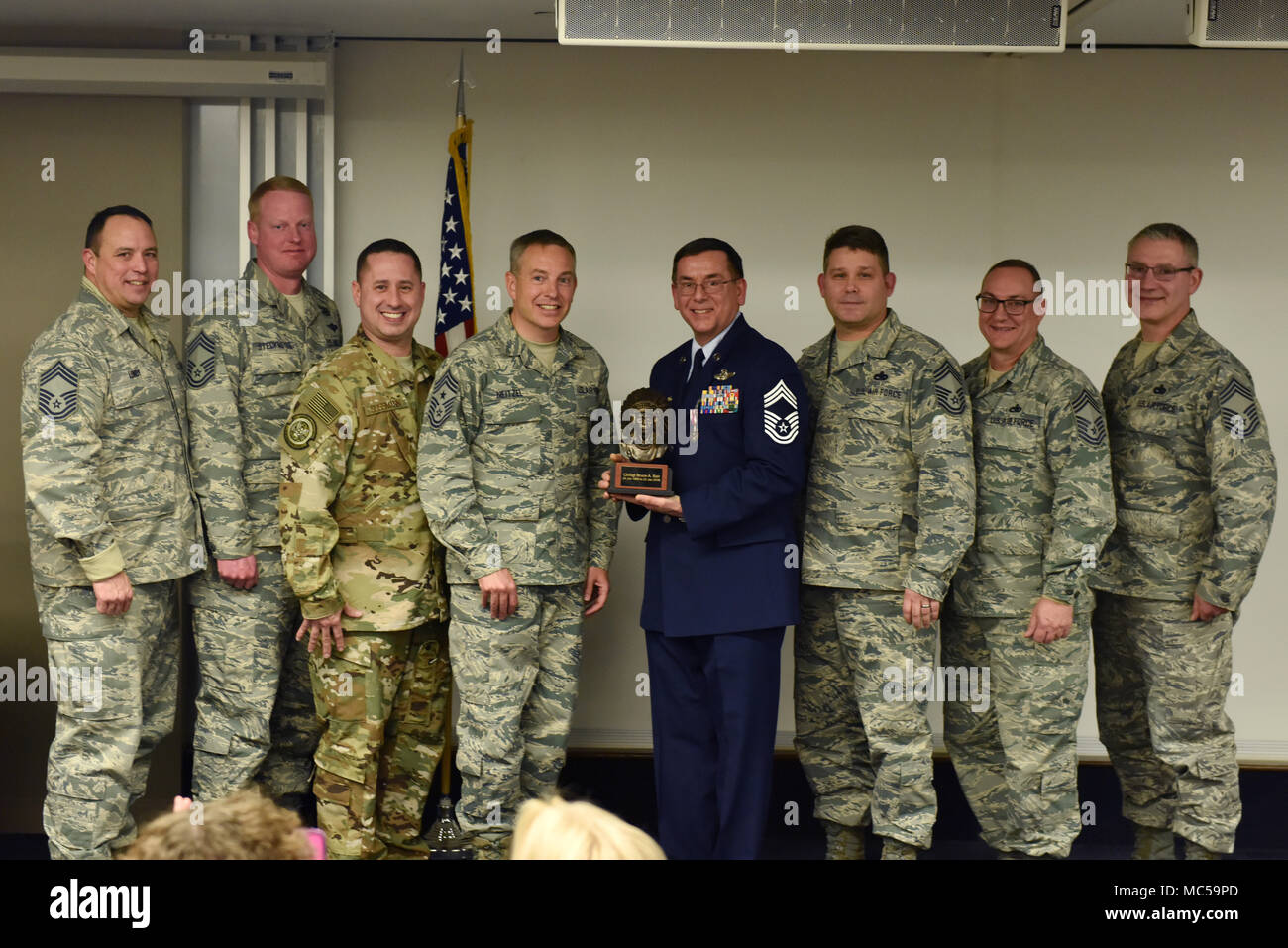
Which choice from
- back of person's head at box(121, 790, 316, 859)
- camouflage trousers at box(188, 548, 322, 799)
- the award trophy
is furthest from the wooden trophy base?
back of person's head at box(121, 790, 316, 859)

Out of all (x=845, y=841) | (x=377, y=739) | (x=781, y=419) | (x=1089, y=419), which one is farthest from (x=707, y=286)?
(x=845, y=841)

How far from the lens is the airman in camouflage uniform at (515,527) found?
11.0 ft

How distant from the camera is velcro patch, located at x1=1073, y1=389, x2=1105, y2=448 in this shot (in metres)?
3.36

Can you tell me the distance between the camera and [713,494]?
3.30 metres

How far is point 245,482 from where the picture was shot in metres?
3.52

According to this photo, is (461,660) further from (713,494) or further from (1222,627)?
(1222,627)

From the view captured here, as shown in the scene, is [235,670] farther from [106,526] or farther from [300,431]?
[300,431]

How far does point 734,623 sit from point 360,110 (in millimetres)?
2405

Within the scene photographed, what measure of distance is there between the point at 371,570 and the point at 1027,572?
1.90 meters

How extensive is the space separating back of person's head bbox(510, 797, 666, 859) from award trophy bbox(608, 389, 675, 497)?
6.87 feet

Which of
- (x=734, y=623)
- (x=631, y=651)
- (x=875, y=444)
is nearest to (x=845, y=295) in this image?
(x=875, y=444)

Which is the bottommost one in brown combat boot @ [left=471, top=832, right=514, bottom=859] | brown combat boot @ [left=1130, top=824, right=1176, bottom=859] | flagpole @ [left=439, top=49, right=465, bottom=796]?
brown combat boot @ [left=1130, top=824, right=1176, bottom=859]

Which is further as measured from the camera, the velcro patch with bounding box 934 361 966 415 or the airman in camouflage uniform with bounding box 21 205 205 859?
the velcro patch with bounding box 934 361 966 415

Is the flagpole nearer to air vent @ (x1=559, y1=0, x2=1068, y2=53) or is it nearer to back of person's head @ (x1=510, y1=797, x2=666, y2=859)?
air vent @ (x1=559, y1=0, x2=1068, y2=53)
